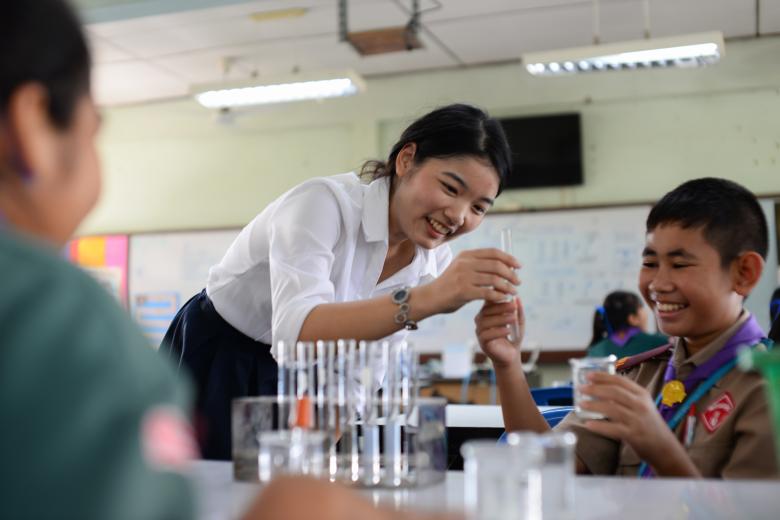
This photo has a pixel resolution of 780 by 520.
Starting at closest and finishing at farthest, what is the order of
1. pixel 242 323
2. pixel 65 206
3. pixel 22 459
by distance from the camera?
1. pixel 22 459
2. pixel 65 206
3. pixel 242 323

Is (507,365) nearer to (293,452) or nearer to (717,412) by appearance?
(717,412)

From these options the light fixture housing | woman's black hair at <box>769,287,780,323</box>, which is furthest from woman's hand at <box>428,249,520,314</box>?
the light fixture housing

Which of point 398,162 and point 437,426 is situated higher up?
point 398,162

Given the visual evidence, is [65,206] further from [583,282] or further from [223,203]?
[223,203]

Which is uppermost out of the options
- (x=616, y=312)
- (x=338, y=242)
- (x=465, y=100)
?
(x=465, y=100)

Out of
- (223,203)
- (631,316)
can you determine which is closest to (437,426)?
(631,316)

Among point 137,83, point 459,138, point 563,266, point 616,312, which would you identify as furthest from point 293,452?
point 137,83

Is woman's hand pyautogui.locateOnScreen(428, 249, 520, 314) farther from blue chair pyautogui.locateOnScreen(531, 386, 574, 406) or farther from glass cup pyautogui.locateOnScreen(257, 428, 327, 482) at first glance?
blue chair pyautogui.locateOnScreen(531, 386, 574, 406)

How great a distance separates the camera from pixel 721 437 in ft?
4.25

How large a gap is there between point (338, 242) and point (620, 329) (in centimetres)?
285

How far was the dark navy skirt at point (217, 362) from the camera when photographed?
1.71 m

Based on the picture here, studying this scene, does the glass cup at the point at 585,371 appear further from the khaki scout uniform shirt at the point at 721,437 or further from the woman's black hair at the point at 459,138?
the woman's black hair at the point at 459,138

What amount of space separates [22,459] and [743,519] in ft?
2.38

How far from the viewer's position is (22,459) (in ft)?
1.33
